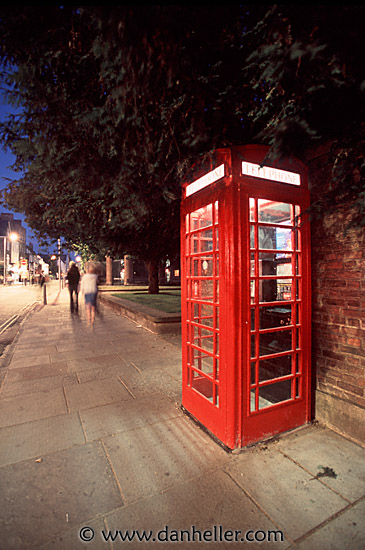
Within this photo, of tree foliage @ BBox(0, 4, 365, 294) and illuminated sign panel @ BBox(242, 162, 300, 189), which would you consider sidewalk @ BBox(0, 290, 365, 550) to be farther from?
illuminated sign panel @ BBox(242, 162, 300, 189)

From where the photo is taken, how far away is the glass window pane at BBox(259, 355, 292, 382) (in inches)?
133

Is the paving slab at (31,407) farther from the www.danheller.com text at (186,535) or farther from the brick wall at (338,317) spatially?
the brick wall at (338,317)

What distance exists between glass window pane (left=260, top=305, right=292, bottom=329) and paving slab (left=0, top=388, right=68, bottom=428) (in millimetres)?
2874

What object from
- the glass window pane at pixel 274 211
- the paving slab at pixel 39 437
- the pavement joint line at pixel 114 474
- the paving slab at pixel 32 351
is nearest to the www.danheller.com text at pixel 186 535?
the pavement joint line at pixel 114 474

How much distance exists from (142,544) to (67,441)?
1.40 meters

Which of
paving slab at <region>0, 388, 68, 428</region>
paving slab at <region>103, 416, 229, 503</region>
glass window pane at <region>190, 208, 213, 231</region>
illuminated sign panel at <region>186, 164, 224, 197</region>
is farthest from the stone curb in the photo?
illuminated sign panel at <region>186, 164, 224, 197</region>

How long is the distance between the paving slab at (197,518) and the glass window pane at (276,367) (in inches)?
64.5

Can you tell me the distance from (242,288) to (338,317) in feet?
3.92

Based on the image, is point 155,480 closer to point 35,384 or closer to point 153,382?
point 153,382

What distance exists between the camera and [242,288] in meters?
2.43

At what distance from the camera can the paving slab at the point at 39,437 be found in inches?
99.1

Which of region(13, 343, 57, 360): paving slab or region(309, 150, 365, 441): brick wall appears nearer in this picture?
region(309, 150, 365, 441): brick wall

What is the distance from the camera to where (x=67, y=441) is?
271 centimetres

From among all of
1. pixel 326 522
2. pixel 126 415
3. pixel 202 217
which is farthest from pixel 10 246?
pixel 326 522
